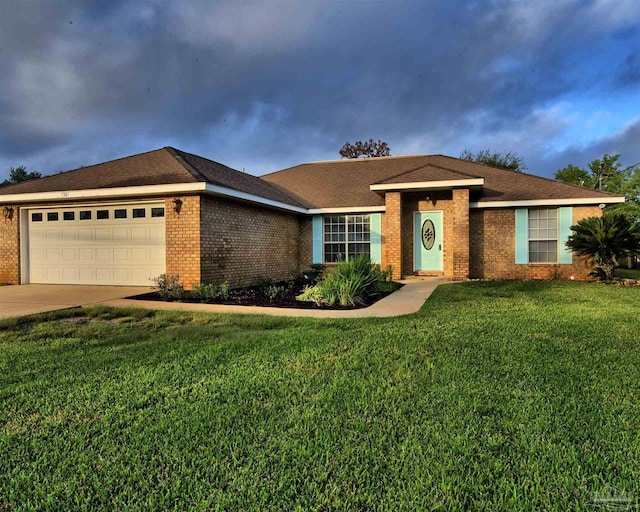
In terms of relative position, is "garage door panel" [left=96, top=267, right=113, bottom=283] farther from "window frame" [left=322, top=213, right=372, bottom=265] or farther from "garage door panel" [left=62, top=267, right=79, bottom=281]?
"window frame" [left=322, top=213, right=372, bottom=265]

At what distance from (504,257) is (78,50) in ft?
49.0

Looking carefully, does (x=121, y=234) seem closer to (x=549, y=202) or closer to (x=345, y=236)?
(x=345, y=236)

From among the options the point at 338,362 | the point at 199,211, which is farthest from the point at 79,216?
the point at 338,362

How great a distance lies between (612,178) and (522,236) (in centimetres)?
2905

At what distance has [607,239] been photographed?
10.9m

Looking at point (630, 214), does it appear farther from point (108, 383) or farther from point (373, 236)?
point (108, 383)

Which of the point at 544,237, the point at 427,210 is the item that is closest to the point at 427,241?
the point at 427,210

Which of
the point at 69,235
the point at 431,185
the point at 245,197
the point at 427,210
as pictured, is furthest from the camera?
the point at 427,210

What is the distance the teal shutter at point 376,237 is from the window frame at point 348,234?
0.12m

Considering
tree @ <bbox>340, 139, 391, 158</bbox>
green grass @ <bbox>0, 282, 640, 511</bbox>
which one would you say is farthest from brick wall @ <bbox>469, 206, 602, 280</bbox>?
tree @ <bbox>340, 139, 391, 158</bbox>

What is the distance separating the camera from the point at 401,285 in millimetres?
11820

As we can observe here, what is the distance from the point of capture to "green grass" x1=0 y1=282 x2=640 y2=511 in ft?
6.84

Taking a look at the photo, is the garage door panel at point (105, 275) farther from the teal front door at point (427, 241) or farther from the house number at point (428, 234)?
the house number at point (428, 234)


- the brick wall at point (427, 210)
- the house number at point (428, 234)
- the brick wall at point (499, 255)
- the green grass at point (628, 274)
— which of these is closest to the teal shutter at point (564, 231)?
the brick wall at point (499, 255)
